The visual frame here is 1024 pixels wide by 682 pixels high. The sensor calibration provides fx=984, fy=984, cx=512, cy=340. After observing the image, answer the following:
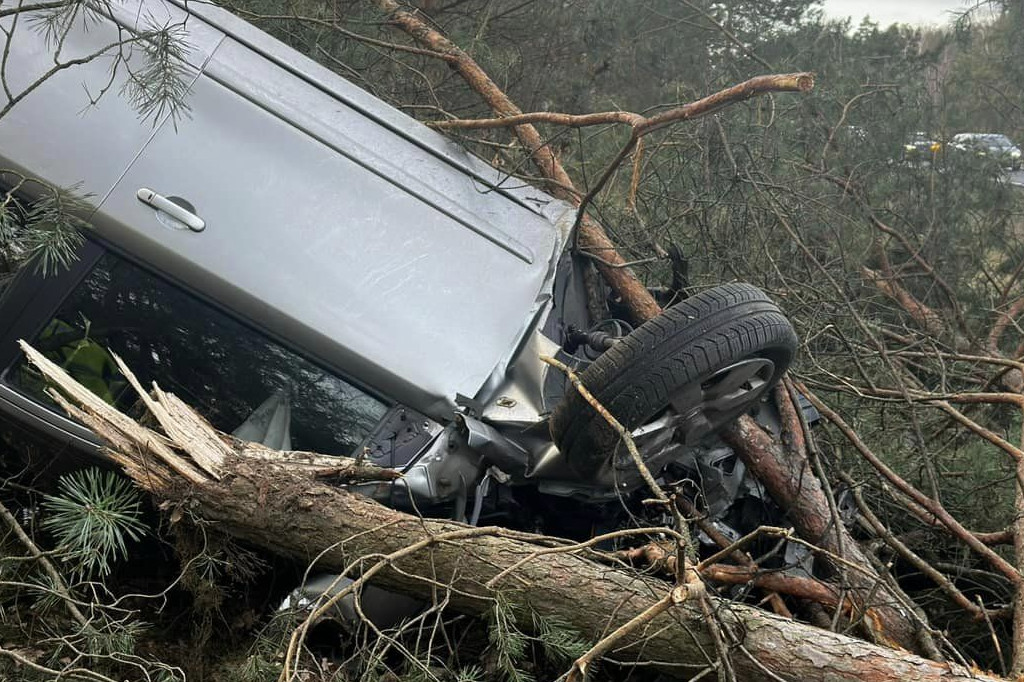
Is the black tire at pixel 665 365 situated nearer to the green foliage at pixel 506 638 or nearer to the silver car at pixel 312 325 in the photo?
the silver car at pixel 312 325

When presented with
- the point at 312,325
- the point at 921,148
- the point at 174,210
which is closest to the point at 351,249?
the point at 312,325

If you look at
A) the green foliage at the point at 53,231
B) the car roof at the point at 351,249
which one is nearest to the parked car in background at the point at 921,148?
the car roof at the point at 351,249

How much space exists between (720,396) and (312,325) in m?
1.27

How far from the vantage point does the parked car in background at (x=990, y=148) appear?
6734 millimetres

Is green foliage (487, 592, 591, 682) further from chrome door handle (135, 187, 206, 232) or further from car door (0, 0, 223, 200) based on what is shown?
car door (0, 0, 223, 200)

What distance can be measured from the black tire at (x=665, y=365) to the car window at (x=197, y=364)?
622 mm

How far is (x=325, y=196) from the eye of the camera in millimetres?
3205

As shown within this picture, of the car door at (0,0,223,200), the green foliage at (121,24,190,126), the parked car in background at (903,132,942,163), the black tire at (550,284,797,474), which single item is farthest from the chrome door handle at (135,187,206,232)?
the parked car in background at (903,132,942,163)

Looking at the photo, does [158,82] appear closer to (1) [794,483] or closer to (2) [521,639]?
(2) [521,639]

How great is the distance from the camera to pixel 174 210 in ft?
9.84

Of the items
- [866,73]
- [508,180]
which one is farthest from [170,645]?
[866,73]

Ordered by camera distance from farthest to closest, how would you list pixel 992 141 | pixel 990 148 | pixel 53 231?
pixel 992 141
pixel 990 148
pixel 53 231

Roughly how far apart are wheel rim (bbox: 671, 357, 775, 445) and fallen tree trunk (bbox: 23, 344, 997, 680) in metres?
0.53

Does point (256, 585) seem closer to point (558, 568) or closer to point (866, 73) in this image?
point (558, 568)
